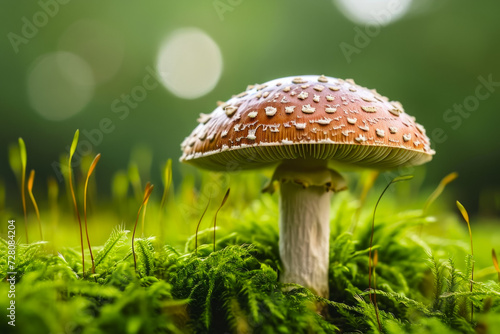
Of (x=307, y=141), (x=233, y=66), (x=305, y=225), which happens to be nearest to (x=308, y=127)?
(x=307, y=141)

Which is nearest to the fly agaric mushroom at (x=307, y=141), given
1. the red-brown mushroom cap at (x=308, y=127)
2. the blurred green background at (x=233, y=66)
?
the red-brown mushroom cap at (x=308, y=127)

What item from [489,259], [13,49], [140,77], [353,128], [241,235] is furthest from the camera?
[140,77]

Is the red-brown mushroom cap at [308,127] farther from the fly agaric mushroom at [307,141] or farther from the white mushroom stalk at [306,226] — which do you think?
the white mushroom stalk at [306,226]

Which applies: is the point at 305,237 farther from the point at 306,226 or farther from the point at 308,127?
the point at 308,127

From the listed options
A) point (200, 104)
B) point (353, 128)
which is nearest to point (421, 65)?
point (200, 104)

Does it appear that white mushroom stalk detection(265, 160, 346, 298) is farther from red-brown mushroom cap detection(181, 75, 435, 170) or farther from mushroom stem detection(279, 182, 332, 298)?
red-brown mushroom cap detection(181, 75, 435, 170)

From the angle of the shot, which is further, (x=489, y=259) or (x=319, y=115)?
(x=489, y=259)

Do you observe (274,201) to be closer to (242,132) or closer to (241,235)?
(241,235)

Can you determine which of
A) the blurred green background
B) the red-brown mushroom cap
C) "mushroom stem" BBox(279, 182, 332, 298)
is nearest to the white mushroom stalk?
"mushroom stem" BBox(279, 182, 332, 298)
